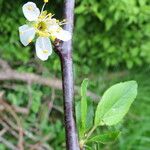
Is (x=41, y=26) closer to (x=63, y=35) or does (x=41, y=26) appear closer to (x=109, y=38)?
(x=63, y=35)

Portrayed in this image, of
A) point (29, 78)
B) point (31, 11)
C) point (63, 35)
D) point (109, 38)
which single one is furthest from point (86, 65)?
point (63, 35)

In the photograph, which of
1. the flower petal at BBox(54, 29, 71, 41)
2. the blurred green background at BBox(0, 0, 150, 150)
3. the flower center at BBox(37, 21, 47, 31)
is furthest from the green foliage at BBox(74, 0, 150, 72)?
the flower petal at BBox(54, 29, 71, 41)

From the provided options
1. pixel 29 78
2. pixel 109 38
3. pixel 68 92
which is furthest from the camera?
pixel 109 38

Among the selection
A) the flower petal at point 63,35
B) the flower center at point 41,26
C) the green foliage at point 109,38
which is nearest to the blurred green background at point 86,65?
the green foliage at point 109,38

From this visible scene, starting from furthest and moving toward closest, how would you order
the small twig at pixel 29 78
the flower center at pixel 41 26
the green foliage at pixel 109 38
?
the green foliage at pixel 109 38 → the small twig at pixel 29 78 → the flower center at pixel 41 26

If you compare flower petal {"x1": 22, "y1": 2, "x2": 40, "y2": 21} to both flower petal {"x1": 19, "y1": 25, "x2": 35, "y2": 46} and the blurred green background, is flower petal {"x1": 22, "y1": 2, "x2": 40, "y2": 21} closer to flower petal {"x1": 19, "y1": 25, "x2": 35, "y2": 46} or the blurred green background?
flower petal {"x1": 19, "y1": 25, "x2": 35, "y2": 46}

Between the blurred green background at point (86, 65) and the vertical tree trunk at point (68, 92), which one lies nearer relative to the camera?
the vertical tree trunk at point (68, 92)

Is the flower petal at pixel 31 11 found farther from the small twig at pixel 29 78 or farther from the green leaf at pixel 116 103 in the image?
the small twig at pixel 29 78
